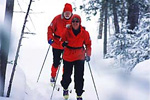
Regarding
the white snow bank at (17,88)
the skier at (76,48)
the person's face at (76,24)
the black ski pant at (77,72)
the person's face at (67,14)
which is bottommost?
the white snow bank at (17,88)

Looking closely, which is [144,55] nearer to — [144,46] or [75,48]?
[144,46]

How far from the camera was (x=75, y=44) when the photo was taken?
6.43 meters

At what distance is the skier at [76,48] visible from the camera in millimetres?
6375

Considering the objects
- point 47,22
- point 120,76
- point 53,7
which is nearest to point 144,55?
point 120,76

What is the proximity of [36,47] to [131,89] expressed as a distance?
13.2m

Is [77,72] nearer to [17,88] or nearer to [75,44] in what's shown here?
[75,44]

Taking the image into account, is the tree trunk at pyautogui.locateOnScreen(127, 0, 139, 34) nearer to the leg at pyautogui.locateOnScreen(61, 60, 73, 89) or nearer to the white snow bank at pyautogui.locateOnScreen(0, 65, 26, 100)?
the leg at pyautogui.locateOnScreen(61, 60, 73, 89)

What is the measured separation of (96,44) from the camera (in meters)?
23.9

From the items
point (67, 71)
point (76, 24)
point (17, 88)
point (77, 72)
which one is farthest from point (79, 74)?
point (17, 88)

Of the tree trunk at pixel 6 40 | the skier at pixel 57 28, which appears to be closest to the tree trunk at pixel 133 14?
the skier at pixel 57 28

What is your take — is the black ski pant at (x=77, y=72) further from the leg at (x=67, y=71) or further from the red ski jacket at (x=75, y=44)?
the red ski jacket at (x=75, y=44)

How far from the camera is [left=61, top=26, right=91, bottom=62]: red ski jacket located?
6402 millimetres

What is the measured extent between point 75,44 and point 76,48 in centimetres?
11

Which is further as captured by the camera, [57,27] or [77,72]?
[57,27]
